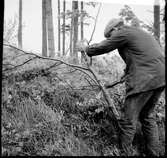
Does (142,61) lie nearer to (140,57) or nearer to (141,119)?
(140,57)

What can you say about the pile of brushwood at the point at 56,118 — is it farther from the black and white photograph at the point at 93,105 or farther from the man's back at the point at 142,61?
the man's back at the point at 142,61

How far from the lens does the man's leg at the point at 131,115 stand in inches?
122

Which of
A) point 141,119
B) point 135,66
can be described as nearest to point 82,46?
point 135,66

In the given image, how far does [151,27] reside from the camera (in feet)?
26.2

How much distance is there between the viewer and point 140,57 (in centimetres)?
305

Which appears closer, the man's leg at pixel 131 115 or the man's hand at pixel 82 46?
the man's leg at pixel 131 115

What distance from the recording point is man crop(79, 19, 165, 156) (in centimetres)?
303

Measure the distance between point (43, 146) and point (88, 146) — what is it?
63 cm

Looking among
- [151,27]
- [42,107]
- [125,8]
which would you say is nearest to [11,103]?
[42,107]

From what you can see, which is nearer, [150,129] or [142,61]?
[142,61]

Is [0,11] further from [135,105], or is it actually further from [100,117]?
[100,117]

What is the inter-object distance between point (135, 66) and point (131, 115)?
62cm

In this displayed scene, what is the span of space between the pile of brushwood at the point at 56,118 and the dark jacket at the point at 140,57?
2.71ft

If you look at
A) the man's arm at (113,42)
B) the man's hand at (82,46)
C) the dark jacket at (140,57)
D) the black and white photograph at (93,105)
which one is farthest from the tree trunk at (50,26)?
the dark jacket at (140,57)
